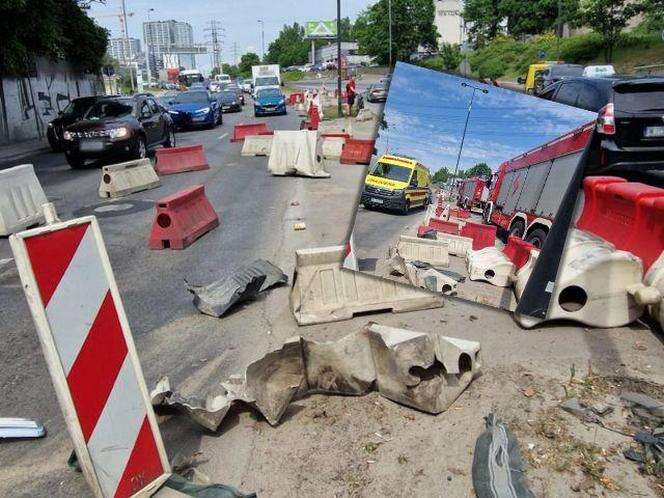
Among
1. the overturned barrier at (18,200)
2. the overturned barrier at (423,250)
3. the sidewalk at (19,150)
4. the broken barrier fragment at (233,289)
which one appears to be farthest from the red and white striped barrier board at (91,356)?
the sidewalk at (19,150)

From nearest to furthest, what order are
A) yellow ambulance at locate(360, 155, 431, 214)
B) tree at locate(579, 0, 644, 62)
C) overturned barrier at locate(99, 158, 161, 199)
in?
yellow ambulance at locate(360, 155, 431, 214), overturned barrier at locate(99, 158, 161, 199), tree at locate(579, 0, 644, 62)

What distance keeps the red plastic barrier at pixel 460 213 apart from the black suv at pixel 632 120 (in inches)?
51.5

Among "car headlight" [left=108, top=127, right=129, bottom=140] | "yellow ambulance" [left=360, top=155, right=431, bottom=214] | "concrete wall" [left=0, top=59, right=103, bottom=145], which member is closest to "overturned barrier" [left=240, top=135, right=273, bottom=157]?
"car headlight" [left=108, top=127, right=129, bottom=140]

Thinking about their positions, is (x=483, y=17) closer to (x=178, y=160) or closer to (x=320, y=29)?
(x=320, y=29)

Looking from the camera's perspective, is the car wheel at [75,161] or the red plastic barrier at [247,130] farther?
the red plastic barrier at [247,130]

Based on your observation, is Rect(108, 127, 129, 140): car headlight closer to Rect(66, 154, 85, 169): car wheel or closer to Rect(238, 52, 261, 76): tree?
Rect(66, 154, 85, 169): car wheel

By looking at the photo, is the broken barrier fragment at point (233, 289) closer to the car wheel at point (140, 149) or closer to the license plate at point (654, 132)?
the license plate at point (654, 132)

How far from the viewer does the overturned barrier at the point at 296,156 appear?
46.8 ft

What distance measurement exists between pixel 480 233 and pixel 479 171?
55 centimetres

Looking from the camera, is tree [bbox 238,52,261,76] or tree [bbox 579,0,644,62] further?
tree [bbox 238,52,261,76]

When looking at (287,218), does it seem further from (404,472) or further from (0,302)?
(404,472)

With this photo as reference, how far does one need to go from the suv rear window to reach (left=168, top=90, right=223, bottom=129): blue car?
2478 cm

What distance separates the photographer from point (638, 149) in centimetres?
513

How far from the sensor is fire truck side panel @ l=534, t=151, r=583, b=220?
4090 mm
